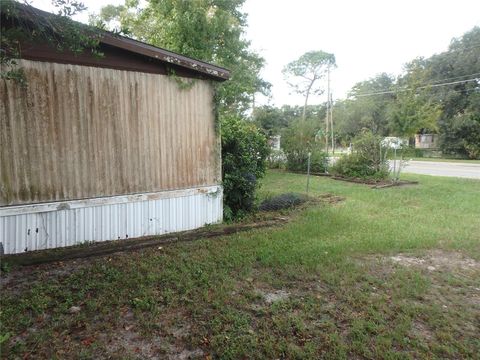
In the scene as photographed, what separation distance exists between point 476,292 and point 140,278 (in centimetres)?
392

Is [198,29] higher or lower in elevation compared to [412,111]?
higher

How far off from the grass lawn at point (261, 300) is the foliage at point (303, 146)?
33.3 ft

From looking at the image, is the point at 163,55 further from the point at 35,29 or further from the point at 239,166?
the point at 239,166

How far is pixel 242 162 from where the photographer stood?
23.0 feet

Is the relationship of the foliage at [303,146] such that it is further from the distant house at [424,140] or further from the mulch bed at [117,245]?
the distant house at [424,140]

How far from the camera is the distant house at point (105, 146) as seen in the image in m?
4.32

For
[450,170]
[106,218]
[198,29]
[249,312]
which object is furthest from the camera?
[450,170]

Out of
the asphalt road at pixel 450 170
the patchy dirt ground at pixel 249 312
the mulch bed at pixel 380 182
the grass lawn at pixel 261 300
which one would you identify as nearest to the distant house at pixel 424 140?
the asphalt road at pixel 450 170

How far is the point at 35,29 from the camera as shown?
349cm

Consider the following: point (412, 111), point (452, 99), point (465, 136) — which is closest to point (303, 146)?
point (412, 111)

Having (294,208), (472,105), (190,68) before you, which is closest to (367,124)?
(472,105)

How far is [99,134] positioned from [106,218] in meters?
1.31

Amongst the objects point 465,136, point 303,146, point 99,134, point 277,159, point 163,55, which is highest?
point 163,55

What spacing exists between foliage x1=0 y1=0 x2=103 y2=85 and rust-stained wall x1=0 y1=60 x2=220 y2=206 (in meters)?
0.97
